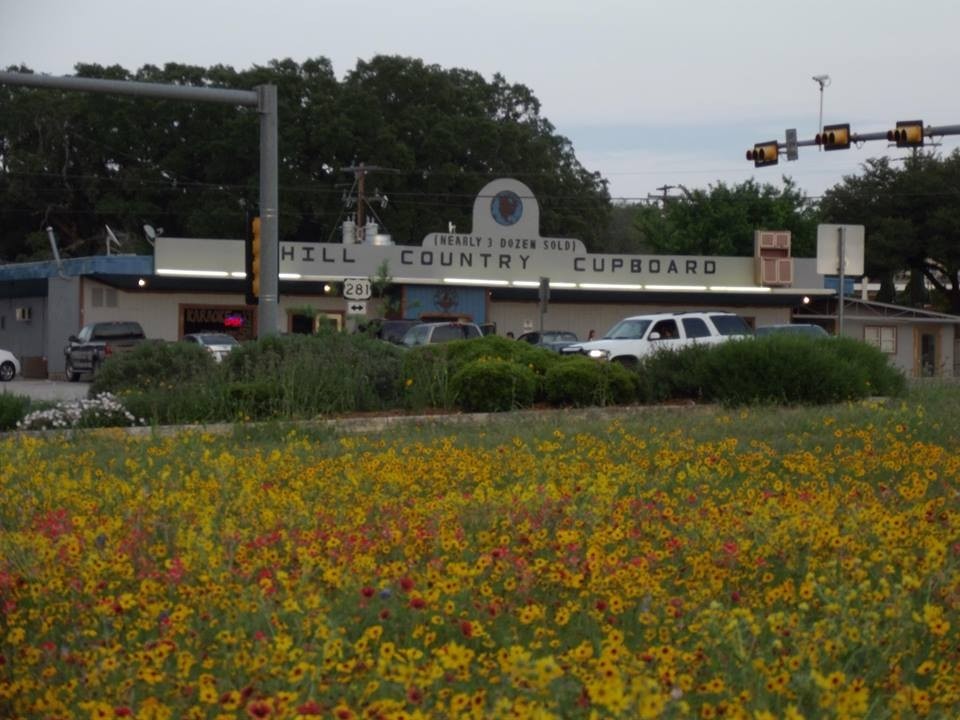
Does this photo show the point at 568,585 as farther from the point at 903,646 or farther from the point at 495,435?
the point at 495,435

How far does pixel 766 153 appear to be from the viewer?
29.5 m

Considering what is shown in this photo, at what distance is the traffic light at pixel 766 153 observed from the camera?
96.5 feet

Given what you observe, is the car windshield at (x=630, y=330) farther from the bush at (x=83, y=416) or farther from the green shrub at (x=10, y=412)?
the green shrub at (x=10, y=412)

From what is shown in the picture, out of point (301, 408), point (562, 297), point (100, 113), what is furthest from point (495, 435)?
point (100, 113)

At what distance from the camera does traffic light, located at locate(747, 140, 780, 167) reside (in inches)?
1158

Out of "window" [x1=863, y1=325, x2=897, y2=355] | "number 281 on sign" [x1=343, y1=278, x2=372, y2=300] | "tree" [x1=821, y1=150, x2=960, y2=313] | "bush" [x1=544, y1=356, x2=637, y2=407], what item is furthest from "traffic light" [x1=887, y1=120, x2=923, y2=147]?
"tree" [x1=821, y1=150, x2=960, y2=313]

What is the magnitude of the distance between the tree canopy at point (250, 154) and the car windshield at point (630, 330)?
36.8m

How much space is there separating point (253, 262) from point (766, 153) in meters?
12.7

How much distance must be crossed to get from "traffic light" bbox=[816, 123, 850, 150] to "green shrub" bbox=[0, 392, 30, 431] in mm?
15904

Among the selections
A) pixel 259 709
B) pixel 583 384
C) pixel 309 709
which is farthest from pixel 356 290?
pixel 259 709

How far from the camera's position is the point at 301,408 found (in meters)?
18.4

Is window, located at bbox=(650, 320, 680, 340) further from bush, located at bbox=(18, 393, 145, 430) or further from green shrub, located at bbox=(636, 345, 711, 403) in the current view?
bush, located at bbox=(18, 393, 145, 430)

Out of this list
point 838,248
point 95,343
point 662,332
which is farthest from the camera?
point 95,343

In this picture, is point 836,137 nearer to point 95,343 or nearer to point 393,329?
point 393,329
